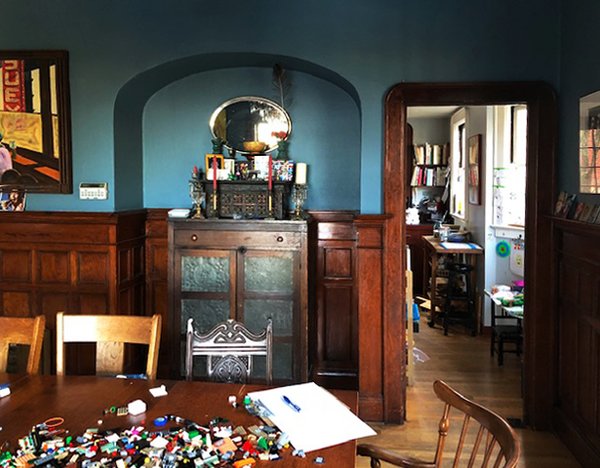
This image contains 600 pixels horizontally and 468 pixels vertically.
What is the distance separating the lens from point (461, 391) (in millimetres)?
4207

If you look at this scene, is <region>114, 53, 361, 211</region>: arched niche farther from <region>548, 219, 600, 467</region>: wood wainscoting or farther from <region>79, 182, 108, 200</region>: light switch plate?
<region>548, 219, 600, 467</region>: wood wainscoting

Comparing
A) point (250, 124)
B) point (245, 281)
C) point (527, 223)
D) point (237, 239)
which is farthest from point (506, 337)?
point (250, 124)

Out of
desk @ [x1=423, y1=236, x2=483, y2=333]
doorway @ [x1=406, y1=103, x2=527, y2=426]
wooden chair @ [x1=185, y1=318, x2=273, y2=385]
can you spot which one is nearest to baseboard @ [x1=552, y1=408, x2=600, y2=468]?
doorway @ [x1=406, y1=103, x2=527, y2=426]

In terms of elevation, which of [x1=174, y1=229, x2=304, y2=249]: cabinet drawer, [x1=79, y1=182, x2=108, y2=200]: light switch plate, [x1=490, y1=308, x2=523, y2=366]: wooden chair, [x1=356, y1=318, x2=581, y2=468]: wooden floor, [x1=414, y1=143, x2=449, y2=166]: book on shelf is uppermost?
[x1=414, y1=143, x2=449, y2=166]: book on shelf

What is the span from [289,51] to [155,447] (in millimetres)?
2654

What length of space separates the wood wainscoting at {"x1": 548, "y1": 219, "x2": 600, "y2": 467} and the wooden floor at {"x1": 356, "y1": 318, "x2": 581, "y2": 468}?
0.18 m

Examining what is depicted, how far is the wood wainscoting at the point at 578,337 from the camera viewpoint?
2.87 m

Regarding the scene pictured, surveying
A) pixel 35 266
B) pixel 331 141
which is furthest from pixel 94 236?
pixel 331 141

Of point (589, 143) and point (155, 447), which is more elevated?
point (589, 143)

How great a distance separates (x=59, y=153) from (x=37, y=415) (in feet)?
7.83

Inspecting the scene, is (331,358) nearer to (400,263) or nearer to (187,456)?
(400,263)

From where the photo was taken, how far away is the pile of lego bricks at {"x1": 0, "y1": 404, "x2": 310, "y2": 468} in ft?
4.93

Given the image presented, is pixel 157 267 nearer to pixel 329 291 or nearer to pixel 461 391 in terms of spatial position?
pixel 329 291

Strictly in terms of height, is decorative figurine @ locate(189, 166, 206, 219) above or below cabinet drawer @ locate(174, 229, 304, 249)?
above
